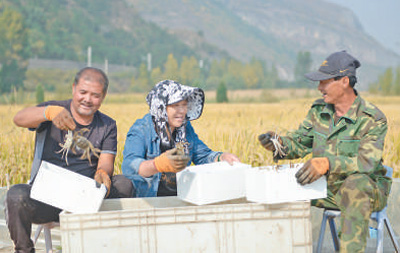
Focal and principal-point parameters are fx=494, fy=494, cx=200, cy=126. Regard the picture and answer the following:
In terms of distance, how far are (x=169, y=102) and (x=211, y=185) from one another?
623 mm

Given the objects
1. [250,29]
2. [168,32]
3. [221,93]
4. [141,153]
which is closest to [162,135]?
[141,153]

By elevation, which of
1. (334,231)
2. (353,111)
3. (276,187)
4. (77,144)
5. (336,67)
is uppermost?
(336,67)

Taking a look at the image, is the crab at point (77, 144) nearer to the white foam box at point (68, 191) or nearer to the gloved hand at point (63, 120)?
the gloved hand at point (63, 120)

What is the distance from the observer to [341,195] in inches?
101

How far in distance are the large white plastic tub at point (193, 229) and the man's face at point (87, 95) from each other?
781 millimetres

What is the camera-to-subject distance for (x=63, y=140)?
2812 mm

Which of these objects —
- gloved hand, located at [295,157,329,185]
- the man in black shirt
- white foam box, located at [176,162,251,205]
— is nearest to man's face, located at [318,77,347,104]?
gloved hand, located at [295,157,329,185]

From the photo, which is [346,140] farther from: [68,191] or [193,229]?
[68,191]

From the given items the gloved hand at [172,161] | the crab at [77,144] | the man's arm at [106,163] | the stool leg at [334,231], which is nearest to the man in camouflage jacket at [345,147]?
the stool leg at [334,231]

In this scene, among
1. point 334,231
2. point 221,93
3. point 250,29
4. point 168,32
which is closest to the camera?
point 334,231

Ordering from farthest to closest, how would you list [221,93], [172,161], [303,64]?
[303,64], [221,93], [172,161]

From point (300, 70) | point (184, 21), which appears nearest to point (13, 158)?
point (300, 70)

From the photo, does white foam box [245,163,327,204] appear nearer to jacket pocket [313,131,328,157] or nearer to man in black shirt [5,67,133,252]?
jacket pocket [313,131,328,157]

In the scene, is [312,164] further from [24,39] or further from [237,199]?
[24,39]
